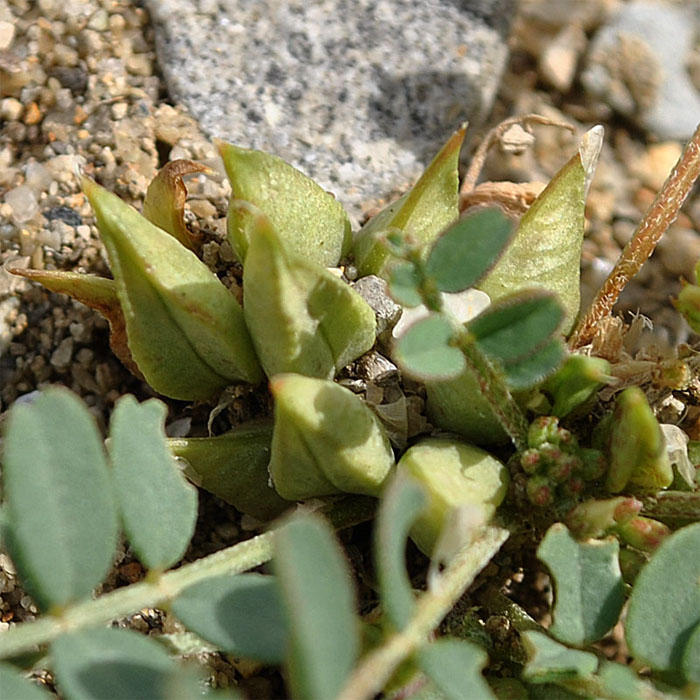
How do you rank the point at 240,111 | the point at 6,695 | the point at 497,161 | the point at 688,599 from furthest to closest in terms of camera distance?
1. the point at 497,161
2. the point at 240,111
3. the point at 688,599
4. the point at 6,695

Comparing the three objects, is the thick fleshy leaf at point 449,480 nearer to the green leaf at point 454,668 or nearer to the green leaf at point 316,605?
the green leaf at point 454,668

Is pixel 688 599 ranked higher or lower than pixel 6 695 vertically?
higher

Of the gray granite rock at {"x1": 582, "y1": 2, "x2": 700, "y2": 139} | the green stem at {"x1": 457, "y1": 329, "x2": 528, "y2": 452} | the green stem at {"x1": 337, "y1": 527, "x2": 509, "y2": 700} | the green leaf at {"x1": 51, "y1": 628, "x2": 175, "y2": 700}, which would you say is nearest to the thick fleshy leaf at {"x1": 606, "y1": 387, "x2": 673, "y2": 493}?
the green stem at {"x1": 457, "y1": 329, "x2": 528, "y2": 452}

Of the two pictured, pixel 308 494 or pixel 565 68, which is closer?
pixel 308 494

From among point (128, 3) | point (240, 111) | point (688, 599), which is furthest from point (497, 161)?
point (688, 599)

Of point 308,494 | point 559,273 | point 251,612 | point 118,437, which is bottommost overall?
point 308,494

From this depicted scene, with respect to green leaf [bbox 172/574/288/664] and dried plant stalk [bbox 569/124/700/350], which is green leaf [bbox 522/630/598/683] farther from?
dried plant stalk [bbox 569/124/700/350]

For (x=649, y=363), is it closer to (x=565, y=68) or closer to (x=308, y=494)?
(x=308, y=494)
